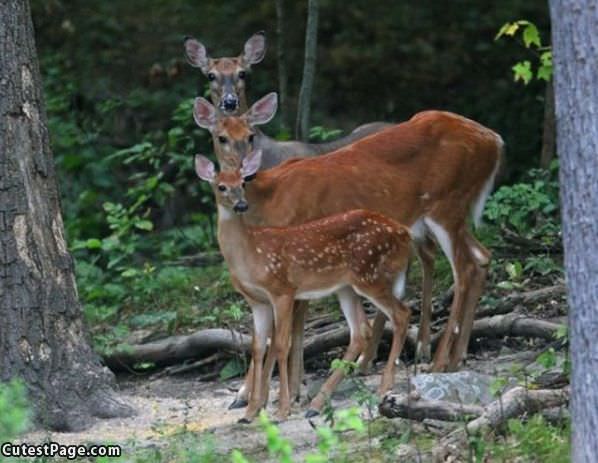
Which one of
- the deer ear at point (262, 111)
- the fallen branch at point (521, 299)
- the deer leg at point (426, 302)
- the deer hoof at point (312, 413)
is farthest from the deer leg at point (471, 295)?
the deer ear at point (262, 111)

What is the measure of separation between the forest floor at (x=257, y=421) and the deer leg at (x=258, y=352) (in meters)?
0.13

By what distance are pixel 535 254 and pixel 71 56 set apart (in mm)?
5914

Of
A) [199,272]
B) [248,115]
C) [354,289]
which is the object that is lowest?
[199,272]

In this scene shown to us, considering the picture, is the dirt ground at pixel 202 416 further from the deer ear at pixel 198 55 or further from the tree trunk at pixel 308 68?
the tree trunk at pixel 308 68

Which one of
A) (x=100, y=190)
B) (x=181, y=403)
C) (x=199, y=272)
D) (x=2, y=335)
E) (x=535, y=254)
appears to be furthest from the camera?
(x=100, y=190)

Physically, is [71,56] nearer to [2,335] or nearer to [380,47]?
[380,47]

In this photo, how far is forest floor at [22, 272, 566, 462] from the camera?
7.70 meters

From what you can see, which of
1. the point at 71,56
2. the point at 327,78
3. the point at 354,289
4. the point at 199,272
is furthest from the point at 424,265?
the point at 71,56

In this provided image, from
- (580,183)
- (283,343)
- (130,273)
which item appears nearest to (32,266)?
(283,343)

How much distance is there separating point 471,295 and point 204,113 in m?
2.03

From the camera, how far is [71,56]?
1573 centimetres

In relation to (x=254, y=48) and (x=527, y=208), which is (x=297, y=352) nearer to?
(x=527, y=208)

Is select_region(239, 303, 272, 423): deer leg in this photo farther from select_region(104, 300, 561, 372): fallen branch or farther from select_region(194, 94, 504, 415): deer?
select_region(104, 300, 561, 372): fallen branch

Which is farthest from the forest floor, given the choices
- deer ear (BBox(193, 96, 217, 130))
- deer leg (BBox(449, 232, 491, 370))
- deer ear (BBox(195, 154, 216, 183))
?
deer ear (BBox(193, 96, 217, 130))
